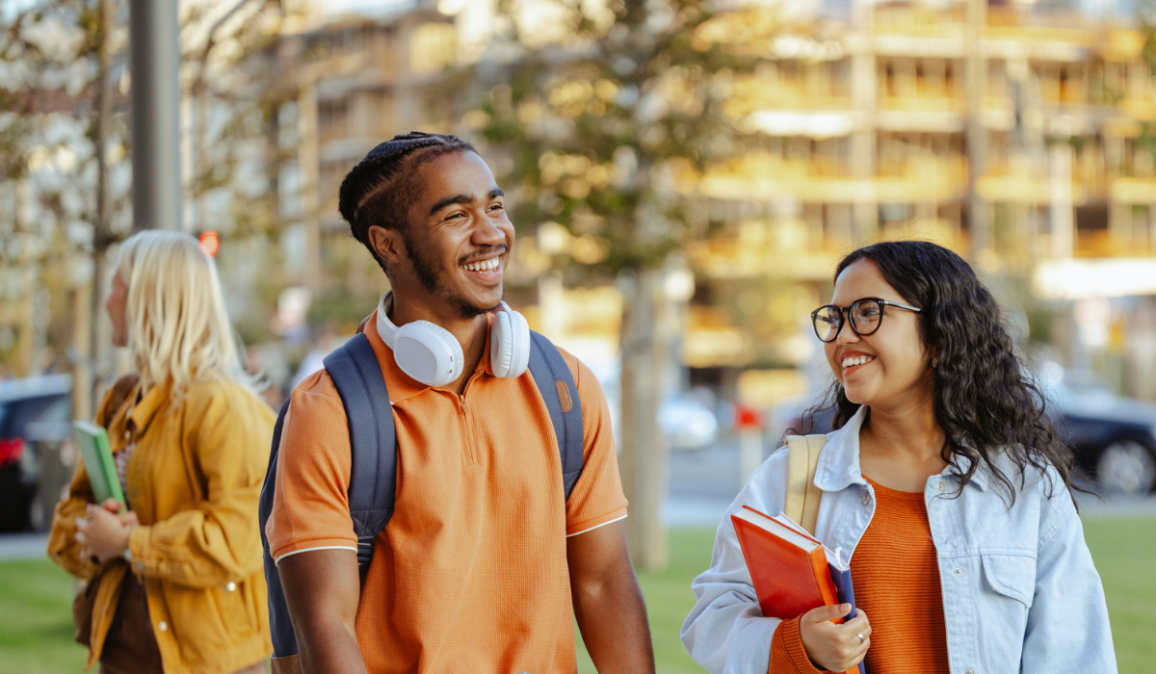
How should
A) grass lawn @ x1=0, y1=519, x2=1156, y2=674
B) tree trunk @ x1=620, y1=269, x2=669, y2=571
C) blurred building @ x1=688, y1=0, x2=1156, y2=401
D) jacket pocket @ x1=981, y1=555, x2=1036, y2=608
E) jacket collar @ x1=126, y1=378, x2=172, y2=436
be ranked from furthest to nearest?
1. blurred building @ x1=688, y1=0, x2=1156, y2=401
2. tree trunk @ x1=620, y1=269, x2=669, y2=571
3. grass lawn @ x1=0, y1=519, x2=1156, y2=674
4. jacket collar @ x1=126, y1=378, x2=172, y2=436
5. jacket pocket @ x1=981, y1=555, x2=1036, y2=608

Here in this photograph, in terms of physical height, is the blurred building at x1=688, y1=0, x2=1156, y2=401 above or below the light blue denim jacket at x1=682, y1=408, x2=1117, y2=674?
above

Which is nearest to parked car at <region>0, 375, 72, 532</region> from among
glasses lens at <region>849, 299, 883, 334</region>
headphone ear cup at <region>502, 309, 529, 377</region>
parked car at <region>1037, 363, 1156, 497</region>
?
headphone ear cup at <region>502, 309, 529, 377</region>

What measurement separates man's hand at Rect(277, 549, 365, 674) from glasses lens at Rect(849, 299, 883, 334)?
45.2 inches

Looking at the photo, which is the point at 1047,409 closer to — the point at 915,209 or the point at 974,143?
the point at 974,143

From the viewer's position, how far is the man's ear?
2.35 metres

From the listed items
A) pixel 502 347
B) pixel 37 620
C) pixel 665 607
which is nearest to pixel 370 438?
pixel 502 347

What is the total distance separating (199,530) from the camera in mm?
3115

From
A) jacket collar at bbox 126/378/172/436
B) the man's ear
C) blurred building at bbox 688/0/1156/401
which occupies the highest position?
blurred building at bbox 688/0/1156/401

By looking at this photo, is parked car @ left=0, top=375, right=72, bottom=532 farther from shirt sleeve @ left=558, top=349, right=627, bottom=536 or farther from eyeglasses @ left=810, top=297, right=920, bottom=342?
eyeglasses @ left=810, top=297, right=920, bottom=342

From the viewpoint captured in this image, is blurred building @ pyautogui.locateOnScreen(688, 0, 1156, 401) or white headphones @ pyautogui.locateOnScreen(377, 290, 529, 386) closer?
white headphones @ pyautogui.locateOnScreen(377, 290, 529, 386)

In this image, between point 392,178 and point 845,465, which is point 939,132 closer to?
point 845,465

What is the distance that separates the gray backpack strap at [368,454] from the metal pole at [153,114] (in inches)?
94.7

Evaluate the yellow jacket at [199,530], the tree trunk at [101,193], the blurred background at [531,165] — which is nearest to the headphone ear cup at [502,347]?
the blurred background at [531,165]

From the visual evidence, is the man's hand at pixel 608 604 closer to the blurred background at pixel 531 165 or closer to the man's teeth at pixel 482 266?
the man's teeth at pixel 482 266
